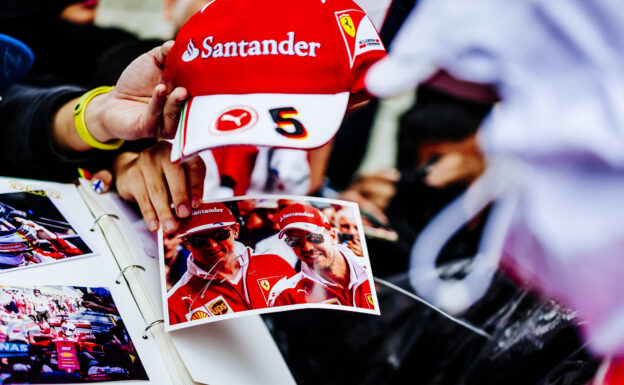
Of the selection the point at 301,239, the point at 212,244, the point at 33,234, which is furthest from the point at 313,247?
the point at 33,234

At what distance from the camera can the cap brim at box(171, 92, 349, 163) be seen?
54 cm

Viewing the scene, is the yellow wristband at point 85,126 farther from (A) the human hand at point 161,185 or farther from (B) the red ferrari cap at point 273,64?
(B) the red ferrari cap at point 273,64

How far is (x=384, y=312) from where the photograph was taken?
1028 millimetres

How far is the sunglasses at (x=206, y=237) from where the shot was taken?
0.65 meters

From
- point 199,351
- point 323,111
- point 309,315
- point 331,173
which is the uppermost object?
point 323,111

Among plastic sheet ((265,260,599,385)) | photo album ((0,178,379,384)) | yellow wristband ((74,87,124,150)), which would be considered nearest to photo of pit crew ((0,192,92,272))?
photo album ((0,178,379,384))

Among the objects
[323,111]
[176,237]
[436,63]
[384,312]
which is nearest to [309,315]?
[384,312]

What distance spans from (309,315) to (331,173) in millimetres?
423

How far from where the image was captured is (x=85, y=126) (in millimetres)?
771

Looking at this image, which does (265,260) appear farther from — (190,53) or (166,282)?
(190,53)

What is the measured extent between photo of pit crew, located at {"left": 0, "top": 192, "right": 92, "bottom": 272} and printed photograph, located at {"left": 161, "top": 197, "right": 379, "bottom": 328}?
0.39 feet

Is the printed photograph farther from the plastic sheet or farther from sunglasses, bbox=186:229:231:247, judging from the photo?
the plastic sheet

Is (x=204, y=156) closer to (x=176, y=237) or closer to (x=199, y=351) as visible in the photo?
(x=176, y=237)

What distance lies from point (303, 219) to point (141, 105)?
268 millimetres
